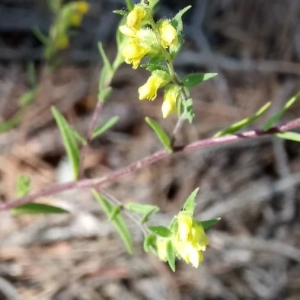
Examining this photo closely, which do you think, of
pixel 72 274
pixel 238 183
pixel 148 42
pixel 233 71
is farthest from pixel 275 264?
pixel 148 42

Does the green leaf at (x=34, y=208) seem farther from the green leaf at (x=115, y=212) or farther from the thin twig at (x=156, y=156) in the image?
the green leaf at (x=115, y=212)

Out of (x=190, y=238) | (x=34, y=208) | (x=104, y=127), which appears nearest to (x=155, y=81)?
(x=190, y=238)

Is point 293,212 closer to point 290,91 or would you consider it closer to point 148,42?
point 290,91

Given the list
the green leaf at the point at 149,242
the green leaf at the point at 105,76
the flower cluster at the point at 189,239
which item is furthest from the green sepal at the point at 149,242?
the green leaf at the point at 105,76

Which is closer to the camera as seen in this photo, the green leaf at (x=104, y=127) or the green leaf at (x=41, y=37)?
the green leaf at (x=104, y=127)

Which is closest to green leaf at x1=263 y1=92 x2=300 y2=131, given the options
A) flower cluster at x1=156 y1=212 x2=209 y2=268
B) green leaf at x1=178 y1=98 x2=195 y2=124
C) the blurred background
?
green leaf at x1=178 y1=98 x2=195 y2=124

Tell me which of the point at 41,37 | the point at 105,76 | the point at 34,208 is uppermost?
the point at 41,37

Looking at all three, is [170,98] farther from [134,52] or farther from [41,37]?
[41,37]
